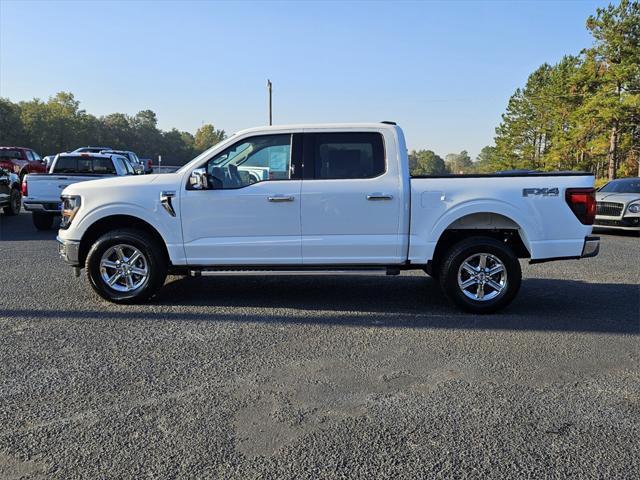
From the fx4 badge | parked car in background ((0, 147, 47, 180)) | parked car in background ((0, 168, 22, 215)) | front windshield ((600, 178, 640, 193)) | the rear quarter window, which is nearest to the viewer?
the fx4 badge

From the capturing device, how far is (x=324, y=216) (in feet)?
19.4

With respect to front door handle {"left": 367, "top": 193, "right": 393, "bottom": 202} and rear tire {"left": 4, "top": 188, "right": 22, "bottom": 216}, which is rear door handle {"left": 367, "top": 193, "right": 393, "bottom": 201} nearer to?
front door handle {"left": 367, "top": 193, "right": 393, "bottom": 202}

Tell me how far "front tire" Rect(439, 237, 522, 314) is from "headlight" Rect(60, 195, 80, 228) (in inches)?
166

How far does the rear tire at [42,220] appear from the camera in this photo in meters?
13.1

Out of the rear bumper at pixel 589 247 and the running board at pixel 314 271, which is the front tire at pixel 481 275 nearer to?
the running board at pixel 314 271

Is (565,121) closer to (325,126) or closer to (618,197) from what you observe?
(618,197)

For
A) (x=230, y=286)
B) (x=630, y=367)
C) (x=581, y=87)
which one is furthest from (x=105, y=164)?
(x=581, y=87)

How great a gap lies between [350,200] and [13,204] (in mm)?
14420

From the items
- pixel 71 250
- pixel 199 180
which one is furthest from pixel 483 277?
pixel 71 250

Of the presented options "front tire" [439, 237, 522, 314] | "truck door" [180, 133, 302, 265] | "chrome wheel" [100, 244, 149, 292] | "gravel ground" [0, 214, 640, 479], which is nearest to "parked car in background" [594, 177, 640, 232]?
"gravel ground" [0, 214, 640, 479]

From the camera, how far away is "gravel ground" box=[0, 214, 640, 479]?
9.74 feet

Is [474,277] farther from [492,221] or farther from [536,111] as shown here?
[536,111]

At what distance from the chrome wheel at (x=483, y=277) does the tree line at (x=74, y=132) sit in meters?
78.9

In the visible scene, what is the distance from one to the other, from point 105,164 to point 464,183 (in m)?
10.5
